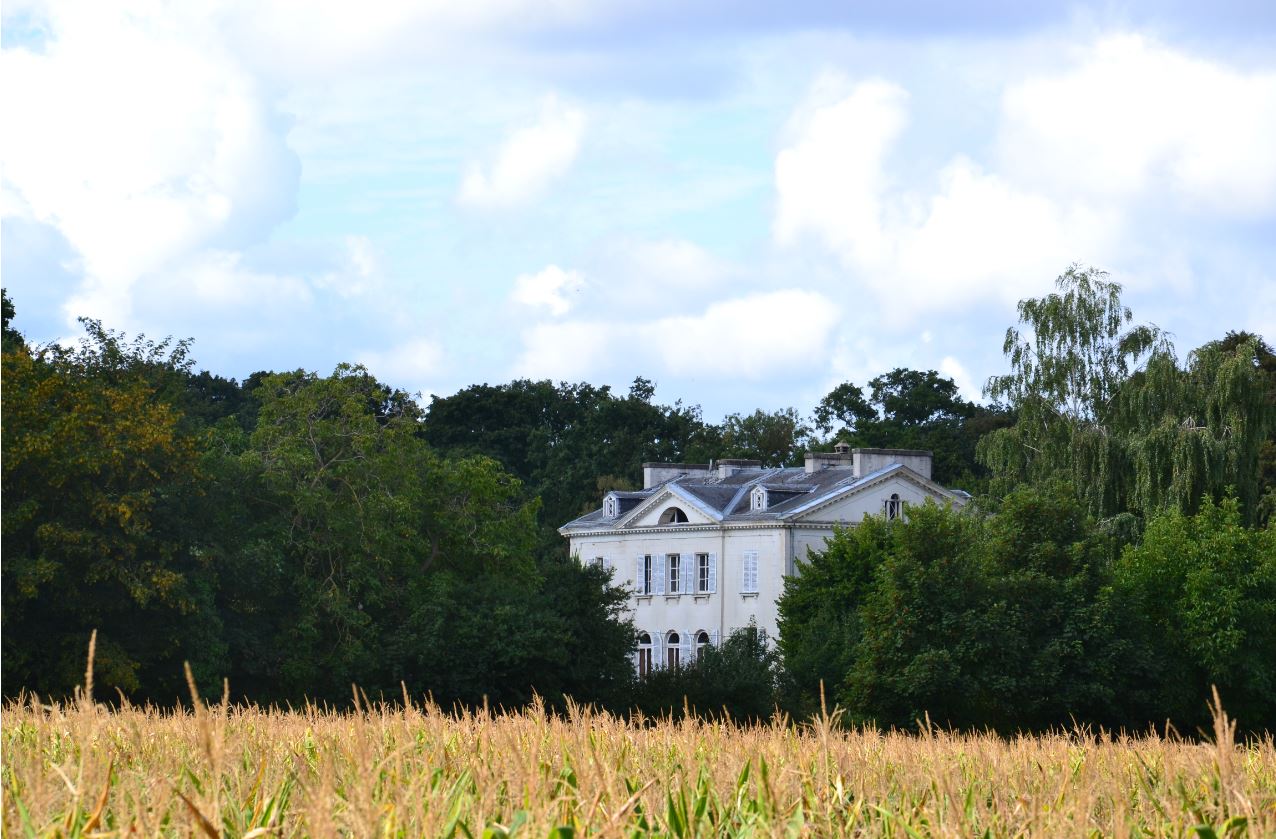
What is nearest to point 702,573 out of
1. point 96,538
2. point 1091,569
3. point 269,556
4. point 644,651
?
point 644,651

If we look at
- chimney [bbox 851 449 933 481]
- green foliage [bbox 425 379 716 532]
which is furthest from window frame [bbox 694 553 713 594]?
green foliage [bbox 425 379 716 532]

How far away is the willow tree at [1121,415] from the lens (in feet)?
170

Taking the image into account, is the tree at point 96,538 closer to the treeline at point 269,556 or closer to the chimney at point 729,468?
the treeline at point 269,556

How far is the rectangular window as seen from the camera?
237 ft

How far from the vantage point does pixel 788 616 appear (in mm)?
63094

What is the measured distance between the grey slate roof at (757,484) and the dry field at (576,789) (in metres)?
61.4

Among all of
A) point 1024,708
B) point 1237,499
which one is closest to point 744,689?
point 1024,708

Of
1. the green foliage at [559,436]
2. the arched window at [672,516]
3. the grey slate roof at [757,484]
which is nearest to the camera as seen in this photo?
the grey slate roof at [757,484]

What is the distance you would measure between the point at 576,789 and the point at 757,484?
220ft

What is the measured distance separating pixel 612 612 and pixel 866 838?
165 feet

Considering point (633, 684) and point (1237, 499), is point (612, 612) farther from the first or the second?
point (1237, 499)

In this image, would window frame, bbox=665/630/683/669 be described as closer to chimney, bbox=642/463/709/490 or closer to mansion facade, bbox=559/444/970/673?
mansion facade, bbox=559/444/970/673

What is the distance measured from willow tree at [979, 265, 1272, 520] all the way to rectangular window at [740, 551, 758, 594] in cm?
1735

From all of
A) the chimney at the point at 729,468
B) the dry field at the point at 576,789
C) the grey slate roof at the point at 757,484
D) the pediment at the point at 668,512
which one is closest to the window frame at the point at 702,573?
the pediment at the point at 668,512
